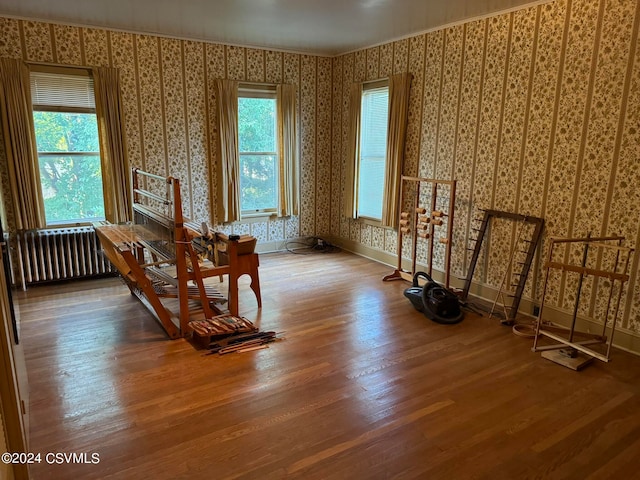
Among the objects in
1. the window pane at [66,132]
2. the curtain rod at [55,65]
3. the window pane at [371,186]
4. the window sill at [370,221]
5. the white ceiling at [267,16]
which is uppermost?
the white ceiling at [267,16]

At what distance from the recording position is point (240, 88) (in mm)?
5969

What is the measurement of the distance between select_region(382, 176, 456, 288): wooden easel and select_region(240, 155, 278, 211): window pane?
6.33ft

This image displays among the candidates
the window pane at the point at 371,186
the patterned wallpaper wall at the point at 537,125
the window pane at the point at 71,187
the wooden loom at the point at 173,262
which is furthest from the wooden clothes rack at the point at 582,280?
the window pane at the point at 71,187

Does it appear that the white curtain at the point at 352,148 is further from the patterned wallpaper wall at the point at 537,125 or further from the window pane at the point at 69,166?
the window pane at the point at 69,166

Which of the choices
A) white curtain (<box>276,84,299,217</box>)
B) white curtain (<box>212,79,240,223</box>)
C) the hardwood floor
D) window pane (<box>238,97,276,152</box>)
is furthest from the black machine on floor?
window pane (<box>238,97,276,152</box>)

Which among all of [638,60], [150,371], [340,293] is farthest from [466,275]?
[150,371]

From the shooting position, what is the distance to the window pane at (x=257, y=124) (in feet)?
20.1

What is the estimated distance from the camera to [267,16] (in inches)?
180

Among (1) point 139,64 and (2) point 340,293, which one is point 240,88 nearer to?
(1) point 139,64

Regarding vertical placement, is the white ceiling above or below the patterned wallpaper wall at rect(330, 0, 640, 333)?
above

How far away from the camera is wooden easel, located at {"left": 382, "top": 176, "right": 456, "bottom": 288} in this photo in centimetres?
478

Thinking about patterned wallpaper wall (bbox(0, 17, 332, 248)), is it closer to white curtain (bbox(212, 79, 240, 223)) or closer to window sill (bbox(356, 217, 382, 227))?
white curtain (bbox(212, 79, 240, 223))

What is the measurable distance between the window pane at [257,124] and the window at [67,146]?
1798mm

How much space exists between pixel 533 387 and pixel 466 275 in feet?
6.52
